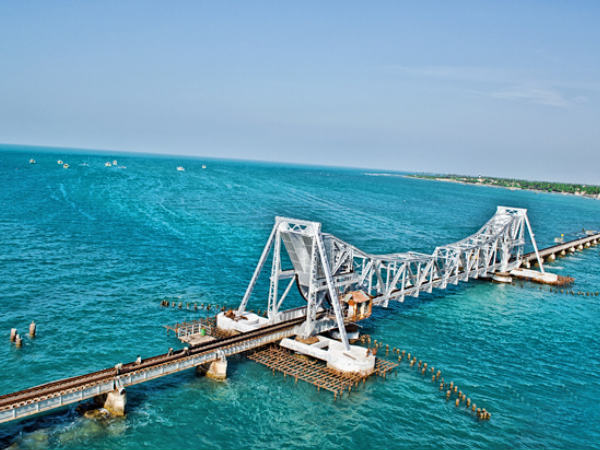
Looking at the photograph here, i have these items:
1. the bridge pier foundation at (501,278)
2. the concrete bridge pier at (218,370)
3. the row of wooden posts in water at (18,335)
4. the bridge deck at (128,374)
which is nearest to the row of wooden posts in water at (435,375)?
the bridge deck at (128,374)

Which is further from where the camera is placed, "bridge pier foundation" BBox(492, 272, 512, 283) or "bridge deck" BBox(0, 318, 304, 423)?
"bridge pier foundation" BBox(492, 272, 512, 283)

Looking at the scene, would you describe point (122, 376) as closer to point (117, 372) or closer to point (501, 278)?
point (117, 372)

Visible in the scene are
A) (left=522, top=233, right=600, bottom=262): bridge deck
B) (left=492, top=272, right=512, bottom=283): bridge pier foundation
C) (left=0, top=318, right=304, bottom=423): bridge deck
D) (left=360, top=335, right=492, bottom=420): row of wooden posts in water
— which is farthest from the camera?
(left=522, top=233, right=600, bottom=262): bridge deck

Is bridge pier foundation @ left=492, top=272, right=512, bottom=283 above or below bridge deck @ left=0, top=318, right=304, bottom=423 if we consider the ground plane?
above

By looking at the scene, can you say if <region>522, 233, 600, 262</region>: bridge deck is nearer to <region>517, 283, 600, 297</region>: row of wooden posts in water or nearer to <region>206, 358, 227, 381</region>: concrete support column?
<region>517, 283, 600, 297</region>: row of wooden posts in water

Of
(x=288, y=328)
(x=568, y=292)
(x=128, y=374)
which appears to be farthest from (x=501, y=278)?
(x=128, y=374)

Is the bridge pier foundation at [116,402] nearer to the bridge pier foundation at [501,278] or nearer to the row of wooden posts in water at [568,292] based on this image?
the bridge pier foundation at [501,278]

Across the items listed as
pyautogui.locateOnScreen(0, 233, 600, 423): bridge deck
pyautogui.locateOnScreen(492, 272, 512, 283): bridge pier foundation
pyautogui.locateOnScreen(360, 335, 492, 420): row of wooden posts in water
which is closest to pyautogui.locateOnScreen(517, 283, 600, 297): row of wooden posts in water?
pyautogui.locateOnScreen(492, 272, 512, 283): bridge pier foundation

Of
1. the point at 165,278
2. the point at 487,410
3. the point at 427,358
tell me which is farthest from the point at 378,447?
the point at 165,278

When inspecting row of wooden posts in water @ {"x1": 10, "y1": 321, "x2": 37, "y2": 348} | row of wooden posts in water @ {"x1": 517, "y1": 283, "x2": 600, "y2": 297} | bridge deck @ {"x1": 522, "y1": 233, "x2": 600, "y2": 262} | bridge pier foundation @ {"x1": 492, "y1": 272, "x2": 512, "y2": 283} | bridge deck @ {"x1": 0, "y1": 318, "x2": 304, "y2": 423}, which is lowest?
row of wooden posts in water @ {"x1": 10, "y1": 321, "x2": 37, "y2": 348}
